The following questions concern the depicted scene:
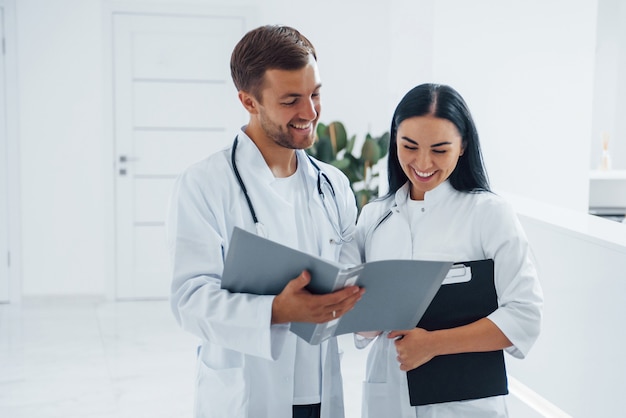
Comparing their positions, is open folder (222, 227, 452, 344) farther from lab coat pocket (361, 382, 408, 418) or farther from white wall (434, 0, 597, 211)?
white wall (434, 0, 597, 211)

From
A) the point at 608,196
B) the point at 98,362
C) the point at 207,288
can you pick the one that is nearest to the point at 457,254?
the point at 207,288

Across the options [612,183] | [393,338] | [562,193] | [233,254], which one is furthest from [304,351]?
[612,183]

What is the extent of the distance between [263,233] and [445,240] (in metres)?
0.38

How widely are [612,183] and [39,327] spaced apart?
3.89 m

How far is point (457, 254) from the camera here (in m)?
1.61

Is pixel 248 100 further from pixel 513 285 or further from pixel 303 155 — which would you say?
pixel 513 285

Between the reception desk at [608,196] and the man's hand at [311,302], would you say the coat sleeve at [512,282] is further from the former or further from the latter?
the reception desk at [608,196]

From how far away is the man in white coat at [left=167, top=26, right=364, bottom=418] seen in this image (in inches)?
58.5

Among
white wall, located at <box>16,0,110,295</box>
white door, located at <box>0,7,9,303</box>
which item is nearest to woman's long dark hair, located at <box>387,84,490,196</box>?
white wall, located at <box>16,0,110,295</box>

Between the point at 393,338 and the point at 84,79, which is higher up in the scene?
the point at 84,79

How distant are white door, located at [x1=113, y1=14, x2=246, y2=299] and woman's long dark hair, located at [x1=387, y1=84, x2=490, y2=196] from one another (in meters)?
4.16

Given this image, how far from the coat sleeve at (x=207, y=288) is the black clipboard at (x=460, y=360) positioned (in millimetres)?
318

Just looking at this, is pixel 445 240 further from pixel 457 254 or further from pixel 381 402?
pixel 381 402

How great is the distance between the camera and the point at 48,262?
5664 millimetres
